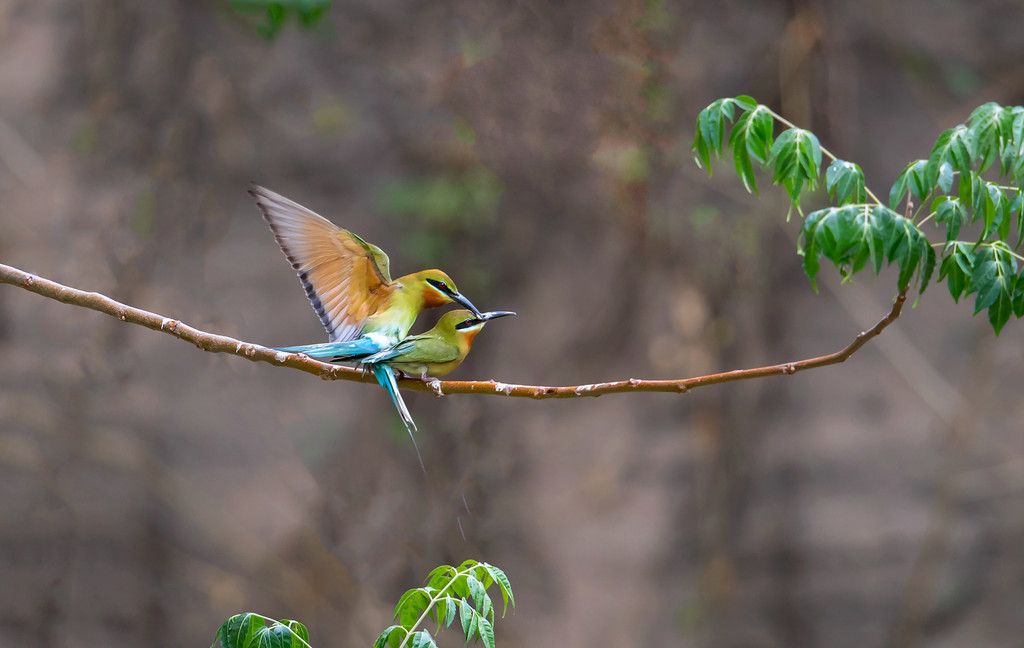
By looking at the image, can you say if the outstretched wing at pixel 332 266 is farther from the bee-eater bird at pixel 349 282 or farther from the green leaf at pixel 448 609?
the green leaf at pixel 448 609

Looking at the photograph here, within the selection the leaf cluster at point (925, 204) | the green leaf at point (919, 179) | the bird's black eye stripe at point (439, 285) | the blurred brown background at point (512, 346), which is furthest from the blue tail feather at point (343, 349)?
the blurred brown background at point (512, 346)

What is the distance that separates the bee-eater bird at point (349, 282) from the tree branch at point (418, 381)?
8cm

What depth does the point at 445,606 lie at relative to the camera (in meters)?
1.46

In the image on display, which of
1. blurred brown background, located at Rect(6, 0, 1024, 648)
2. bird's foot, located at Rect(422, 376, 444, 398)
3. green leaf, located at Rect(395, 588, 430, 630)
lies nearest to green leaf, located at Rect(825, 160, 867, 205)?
bird's foot, located at Rect(422, 376, 444, 398)

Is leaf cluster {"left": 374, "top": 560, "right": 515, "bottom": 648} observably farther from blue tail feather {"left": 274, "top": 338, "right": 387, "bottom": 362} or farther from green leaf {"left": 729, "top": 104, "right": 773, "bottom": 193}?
green leaf {"left": 729, "top": 104, "right": 773, "bottom": 193}

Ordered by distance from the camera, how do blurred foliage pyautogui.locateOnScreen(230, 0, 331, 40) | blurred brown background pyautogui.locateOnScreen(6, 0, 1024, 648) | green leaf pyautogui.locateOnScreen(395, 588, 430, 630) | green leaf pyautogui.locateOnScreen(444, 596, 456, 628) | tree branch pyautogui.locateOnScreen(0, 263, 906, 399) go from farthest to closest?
blurred brown background pyautogui.locateOnScreen(6, 0, 1024, 648) → blurred foliage pyautogui.locateOnScreen(230, 0, 331, 40) → green leaf pyautogui.locateOnScreen(395, 588, 430, 630) → green leaf pyautogui.locateOnScreen(444, 596, 456, 628) → tree branch pyautogui.locateOnScreen(0, 263, 906, 399)

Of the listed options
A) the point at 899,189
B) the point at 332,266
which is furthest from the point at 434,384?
the point at 899,189

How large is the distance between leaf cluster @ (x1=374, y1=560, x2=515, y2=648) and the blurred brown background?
7.44 ft

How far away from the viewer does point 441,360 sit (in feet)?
4.65

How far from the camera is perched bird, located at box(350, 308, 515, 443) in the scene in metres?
1.37

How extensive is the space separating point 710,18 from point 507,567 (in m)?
2.78

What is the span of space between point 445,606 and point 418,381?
41 centimetres

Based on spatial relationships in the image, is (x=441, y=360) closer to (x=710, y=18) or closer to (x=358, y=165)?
(x=358, y=165)

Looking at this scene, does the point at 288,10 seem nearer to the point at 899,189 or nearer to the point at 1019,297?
the point at 899,189
